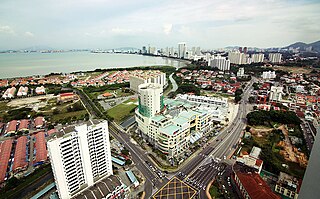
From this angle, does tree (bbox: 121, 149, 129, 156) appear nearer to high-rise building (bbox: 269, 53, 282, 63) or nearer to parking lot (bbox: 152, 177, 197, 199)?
parking lot (bbox: 152, 177, 197, 199)

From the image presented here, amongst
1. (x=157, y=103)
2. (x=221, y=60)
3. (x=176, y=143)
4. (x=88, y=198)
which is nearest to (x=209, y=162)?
(x=176, y=143)

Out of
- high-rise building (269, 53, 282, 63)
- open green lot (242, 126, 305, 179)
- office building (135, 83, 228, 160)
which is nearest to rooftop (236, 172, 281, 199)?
open green lot (242, 126, 305, 179)

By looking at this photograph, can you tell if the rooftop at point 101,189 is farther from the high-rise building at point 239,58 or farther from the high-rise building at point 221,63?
the high-rise building at point 239,58

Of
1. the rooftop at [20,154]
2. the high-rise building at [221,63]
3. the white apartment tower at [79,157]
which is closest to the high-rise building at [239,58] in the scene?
the high-rise building at [221,63]

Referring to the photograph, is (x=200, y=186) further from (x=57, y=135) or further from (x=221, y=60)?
(x=221, y=60)

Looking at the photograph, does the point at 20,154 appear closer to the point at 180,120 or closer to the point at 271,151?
the point at 180,120
